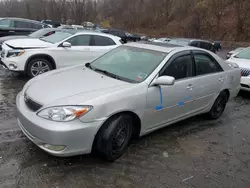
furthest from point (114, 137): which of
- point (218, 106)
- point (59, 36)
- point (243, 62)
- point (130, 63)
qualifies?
point (243, 62)

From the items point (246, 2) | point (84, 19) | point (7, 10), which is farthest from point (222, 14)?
point (7, 10)

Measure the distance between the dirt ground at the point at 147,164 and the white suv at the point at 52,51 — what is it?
2.31 metres

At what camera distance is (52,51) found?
266 inches

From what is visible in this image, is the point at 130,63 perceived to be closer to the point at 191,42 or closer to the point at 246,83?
the point at 246,83

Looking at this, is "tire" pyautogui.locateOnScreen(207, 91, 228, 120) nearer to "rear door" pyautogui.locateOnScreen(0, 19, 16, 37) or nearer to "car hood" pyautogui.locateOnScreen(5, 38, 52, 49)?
"car hood" pyautogui.locateOnScreen(5, 38, 52, 49)

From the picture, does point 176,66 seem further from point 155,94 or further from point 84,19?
point 84,19

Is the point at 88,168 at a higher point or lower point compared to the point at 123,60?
lower

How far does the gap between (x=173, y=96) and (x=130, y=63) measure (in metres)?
0.87

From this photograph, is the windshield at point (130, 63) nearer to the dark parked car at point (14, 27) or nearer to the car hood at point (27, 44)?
the car hood at point (27, 44)

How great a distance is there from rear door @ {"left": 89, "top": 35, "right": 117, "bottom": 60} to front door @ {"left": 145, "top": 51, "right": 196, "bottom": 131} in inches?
158

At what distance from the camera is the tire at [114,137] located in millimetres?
2977

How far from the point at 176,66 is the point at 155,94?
2.44ft

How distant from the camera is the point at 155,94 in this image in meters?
3.47

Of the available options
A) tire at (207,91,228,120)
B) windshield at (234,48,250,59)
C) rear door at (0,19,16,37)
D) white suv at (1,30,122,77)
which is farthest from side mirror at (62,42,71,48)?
rear door at (0,19,16,37)
